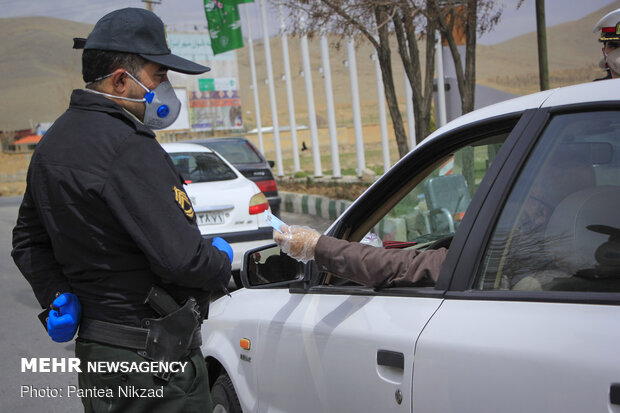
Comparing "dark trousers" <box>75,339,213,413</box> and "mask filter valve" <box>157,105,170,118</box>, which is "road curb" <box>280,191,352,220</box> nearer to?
"mask filter valve" <box>157,105,170,118</box>

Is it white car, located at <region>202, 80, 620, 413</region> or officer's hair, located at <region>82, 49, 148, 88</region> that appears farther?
officer's hair, located at <region>82, 49, 148, 88</region>

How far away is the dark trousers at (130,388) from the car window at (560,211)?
999 mm

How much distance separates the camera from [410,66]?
430 inches

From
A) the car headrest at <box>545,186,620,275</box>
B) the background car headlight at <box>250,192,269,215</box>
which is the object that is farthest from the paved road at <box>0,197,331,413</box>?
the car headrest at <box>545,186,620,275</box>

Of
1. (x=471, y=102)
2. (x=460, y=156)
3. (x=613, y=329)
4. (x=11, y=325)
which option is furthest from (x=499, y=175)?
(x=471, y=102)

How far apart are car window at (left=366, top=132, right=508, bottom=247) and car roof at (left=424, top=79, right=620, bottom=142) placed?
1.27 feet

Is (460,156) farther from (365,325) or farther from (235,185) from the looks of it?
(235,185)

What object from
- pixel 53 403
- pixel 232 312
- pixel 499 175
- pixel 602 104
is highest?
pixel 602 104

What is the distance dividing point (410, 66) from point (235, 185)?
14.2ft

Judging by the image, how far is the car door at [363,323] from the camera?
2.00m

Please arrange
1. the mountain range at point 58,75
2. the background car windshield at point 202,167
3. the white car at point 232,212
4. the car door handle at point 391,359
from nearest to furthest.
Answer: the car door handle at point 391,359 < the white car at point 232,212 < the background car windshield at point 202,167 < the mountain range at point 58,75

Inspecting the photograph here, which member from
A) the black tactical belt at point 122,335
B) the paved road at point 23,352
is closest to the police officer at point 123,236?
the black tactical belt at point 122,335

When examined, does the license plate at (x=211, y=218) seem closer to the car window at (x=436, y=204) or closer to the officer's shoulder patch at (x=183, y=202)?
the car window at (x=436, y=204)

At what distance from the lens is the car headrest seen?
1.80m
